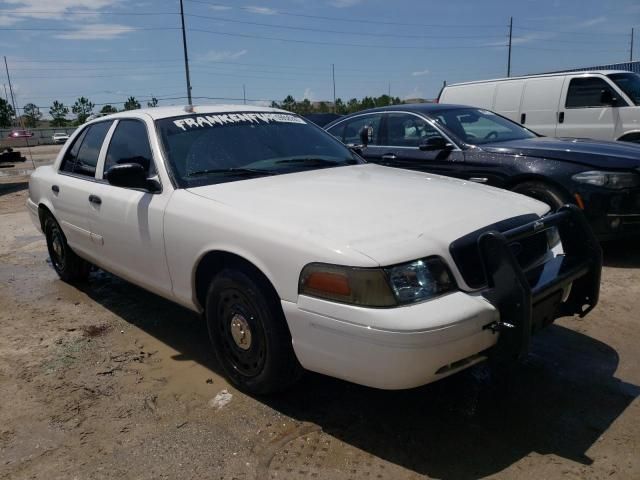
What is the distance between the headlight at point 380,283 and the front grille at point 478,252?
0.10 meters

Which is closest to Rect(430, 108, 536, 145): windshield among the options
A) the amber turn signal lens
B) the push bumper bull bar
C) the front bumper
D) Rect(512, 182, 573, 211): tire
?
Rect(512, 182, 573, 211): tire

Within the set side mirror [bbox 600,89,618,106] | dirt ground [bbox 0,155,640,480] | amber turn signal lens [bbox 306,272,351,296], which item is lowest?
dirt ground [bbox 0,155,640,480]

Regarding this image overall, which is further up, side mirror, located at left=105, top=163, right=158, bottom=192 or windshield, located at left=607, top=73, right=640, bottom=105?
windshield, located at left=607, top=73, right=640, bottom=105

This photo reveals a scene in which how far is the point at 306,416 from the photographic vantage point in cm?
299

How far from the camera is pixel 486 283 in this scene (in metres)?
2.63

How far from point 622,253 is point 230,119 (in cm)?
415

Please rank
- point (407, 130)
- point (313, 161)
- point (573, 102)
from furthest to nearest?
point (573, 102)
point (407, 130)
point (313, 161)

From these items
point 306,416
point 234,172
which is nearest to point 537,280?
point 306,416

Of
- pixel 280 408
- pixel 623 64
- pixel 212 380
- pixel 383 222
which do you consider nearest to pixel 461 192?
pixel 383 222

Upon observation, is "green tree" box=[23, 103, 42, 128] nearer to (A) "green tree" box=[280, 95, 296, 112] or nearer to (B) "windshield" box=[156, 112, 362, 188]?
(A) "green tree" box=[280, 95, 296, 112]

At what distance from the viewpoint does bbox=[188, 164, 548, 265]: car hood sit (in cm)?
257

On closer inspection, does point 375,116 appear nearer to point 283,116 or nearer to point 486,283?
point 283,116

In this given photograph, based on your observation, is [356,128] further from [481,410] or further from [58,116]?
[58,116]

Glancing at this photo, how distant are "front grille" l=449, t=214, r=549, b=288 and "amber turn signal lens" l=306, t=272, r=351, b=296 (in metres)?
0.53
